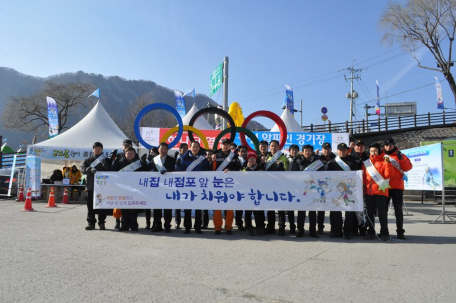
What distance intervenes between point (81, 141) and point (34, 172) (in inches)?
87.1

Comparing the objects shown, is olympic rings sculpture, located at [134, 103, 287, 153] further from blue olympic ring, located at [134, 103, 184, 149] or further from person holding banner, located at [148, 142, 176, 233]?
person holding banner, located at [148, 142, 176, 233]

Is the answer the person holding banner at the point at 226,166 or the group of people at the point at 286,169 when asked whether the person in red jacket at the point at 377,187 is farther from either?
the person holding banner at the point at 226,166

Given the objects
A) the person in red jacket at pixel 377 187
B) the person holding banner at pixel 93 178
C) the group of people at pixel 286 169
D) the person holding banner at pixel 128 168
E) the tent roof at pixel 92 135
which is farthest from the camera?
the tent roof at pixel 92 135

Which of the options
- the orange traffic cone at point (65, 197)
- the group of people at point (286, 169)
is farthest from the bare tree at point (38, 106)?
the group of people at point (286, 169)

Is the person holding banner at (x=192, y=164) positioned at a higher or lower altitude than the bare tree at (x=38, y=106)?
lower

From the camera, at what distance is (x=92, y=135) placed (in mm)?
15555

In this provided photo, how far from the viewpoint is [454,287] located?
371 centimetres

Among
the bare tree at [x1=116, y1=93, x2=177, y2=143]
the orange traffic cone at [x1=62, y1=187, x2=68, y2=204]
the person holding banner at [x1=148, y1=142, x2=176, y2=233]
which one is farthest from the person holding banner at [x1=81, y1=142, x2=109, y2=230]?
the bare tree at [x1=116, y1=93, x2=177, y2=143]

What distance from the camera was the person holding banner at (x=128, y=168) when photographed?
7.16 metres

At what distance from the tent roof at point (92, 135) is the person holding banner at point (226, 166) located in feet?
28.4

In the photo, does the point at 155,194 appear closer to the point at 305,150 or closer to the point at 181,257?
the point at 181,257

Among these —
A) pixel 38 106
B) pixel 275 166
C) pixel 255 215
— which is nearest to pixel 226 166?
pixel 275 166

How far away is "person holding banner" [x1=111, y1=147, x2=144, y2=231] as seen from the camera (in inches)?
282

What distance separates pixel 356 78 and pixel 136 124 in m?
→ 35.9
